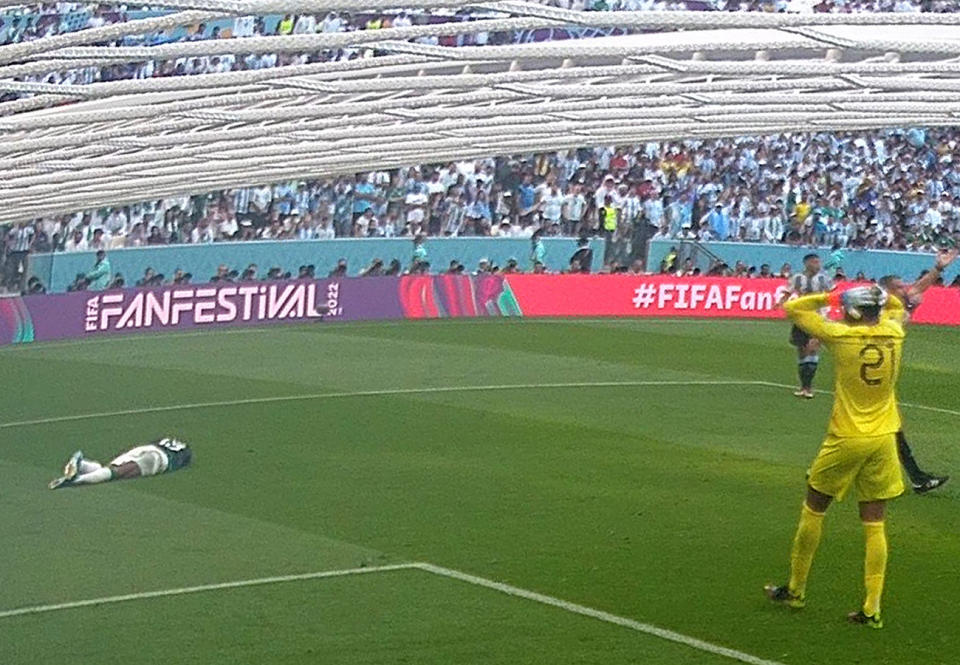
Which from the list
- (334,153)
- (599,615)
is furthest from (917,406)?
(599,615)

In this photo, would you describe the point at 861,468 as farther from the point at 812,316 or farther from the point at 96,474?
the point at 96,474

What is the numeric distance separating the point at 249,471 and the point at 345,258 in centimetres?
1559

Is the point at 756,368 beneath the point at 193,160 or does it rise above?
beneath

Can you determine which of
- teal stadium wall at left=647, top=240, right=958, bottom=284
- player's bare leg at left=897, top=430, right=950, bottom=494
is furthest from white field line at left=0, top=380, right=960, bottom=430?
teal stadium wall at left=647, top=240, right=958, bottom=284

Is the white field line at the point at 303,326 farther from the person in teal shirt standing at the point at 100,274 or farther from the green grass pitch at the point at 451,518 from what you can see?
the green grass pitch at the point at 451,518

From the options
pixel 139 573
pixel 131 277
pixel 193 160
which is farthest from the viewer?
pixel 131 277

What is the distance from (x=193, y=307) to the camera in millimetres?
27141

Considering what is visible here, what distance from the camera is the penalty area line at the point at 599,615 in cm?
884

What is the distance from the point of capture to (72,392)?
782 inches

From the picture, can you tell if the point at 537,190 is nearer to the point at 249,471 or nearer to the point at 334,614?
the point at 249,471

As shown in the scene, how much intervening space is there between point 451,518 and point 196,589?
102 inches

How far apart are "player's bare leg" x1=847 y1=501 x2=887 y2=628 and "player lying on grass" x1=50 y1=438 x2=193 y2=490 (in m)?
6.89

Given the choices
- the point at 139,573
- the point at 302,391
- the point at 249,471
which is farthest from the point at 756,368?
the point at 139,573

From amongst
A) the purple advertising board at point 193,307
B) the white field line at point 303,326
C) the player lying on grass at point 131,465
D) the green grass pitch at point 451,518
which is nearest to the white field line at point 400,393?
the green grass pitch at point 451,518
